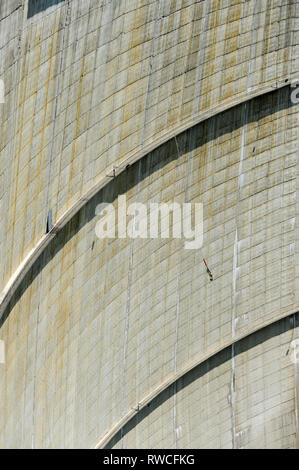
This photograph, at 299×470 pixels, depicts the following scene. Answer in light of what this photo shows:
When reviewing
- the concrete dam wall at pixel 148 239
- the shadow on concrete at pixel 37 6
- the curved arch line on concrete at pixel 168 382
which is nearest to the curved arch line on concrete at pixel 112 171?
the concrete dam wall at pixel 148 239

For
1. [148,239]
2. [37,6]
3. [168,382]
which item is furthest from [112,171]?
[168,382]

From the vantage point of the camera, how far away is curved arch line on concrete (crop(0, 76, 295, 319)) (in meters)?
12.6

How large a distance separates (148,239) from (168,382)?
2608 millimetres

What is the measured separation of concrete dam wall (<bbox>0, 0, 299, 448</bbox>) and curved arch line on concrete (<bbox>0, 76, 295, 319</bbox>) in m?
0.03

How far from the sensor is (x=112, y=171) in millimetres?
14281

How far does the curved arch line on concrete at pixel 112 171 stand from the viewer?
12.6 metres

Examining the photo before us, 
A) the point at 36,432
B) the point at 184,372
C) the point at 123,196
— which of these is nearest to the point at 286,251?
the point at 184,372

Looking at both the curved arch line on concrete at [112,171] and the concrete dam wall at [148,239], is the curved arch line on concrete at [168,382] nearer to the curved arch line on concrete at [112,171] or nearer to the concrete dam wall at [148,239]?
the concrete dam wall at [148,239]

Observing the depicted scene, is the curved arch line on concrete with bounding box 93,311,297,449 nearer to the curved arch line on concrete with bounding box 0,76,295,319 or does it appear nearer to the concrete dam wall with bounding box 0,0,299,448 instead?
the concrete dam wall with bounding box 0,0,299,448

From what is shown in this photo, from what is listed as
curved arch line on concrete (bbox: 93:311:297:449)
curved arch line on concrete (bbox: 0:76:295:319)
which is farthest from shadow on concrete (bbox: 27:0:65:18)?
curved arch line on concrete (bbox: 93:311:297:449)

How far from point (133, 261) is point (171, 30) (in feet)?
11.6

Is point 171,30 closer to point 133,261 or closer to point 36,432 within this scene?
point 133,261

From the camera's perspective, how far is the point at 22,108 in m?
12.2

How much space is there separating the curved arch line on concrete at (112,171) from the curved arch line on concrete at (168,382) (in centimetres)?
373
